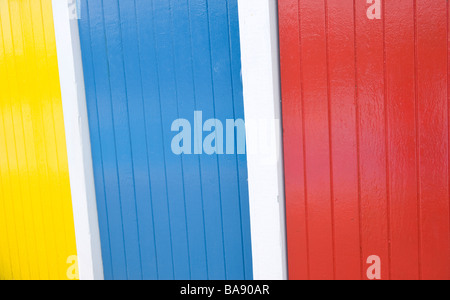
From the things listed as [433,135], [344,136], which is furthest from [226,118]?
[433,135]

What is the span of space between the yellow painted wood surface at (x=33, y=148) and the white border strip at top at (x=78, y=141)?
3.5 inches

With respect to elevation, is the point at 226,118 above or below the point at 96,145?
above

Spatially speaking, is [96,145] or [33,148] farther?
[33,148]

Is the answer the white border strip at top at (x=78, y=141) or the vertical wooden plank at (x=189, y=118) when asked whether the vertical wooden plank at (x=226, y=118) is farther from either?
the white border strip at top at (x=78, y=141)

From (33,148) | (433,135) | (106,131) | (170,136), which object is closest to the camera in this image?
Result: (433,135)

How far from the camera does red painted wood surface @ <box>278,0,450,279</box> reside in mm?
2133

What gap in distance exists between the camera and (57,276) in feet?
10.2

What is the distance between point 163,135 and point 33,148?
0.99 m

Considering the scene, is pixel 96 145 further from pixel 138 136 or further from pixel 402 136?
pixel 402 136

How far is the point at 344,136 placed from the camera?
230cm

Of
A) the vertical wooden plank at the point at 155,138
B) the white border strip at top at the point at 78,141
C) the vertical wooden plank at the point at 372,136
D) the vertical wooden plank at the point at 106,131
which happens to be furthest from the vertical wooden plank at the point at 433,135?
the white border strip at top at the point at 78,141

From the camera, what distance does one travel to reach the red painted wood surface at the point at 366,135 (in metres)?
2.13
